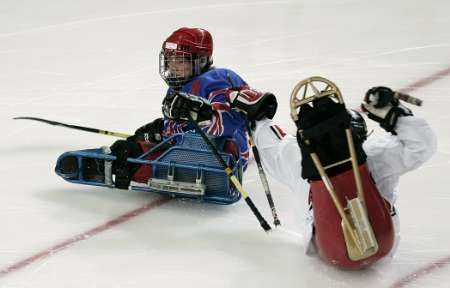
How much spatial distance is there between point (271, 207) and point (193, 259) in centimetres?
38

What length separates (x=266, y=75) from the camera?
15.0 ft

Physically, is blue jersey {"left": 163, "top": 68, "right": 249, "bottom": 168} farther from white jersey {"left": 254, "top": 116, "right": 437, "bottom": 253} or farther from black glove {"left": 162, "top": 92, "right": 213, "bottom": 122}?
white jersey {"left": 254, "top": 116, "right": 437, "bottom": 253}

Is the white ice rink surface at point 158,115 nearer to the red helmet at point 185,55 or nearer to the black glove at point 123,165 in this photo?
the black glove at point 123,165

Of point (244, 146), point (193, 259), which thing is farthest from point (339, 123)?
point (244, 146)

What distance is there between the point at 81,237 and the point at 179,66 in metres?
0.75

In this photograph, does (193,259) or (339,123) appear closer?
(339,123)

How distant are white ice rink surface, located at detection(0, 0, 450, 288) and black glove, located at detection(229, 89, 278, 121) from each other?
302 millimetres

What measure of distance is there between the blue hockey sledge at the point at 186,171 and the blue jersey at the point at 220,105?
6cm

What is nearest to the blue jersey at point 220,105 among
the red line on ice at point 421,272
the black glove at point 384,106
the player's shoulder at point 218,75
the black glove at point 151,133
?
the player's shoulder at point 218,75

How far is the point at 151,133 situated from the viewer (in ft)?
11.6

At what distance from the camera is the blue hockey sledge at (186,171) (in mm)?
3111

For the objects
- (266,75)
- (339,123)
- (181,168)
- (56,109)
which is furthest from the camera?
(266,75)

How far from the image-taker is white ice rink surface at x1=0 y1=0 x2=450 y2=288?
2.72 meters

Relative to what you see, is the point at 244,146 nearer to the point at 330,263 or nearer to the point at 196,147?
the point at 196,147
